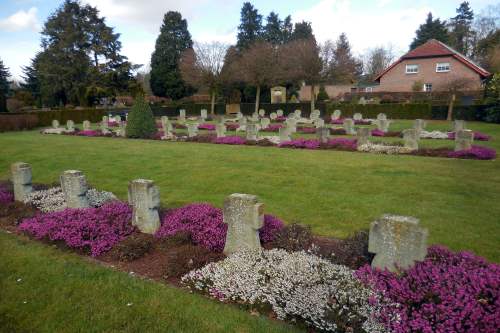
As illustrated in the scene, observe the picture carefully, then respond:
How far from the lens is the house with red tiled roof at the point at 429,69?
136ft

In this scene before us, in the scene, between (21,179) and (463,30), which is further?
(463,30)

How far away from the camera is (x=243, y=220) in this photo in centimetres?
528

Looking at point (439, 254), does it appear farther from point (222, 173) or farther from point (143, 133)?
point (143, 133)

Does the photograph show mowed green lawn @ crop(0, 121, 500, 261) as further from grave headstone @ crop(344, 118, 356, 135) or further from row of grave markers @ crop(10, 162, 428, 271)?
grave headstone @ crop(344, 118, 356, 135)

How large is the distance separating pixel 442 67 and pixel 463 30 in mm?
31557

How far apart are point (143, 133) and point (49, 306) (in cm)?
1980

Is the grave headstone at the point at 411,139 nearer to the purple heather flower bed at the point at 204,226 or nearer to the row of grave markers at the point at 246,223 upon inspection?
the purple heather flower bed at the point at 204,226

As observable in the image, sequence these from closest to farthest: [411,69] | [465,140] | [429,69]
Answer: [465,140]
[429,69]
[411,69]

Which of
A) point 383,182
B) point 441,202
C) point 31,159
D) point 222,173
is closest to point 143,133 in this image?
point 31,159

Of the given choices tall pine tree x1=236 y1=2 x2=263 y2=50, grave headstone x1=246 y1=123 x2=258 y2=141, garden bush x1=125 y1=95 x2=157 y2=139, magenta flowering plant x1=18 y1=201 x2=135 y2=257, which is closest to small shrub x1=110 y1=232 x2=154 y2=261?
magenta flowering plant x1=18 y1=201 x2=135 y2=257

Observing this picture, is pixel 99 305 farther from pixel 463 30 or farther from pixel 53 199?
pixel 463 30

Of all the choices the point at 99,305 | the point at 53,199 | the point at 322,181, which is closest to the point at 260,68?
the point at 322,181

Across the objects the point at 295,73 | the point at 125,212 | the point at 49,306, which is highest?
the point at 295,73

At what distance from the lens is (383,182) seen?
9984mm
